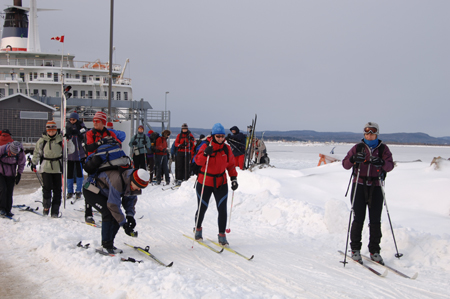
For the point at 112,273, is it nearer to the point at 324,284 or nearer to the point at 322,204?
the point at 324,284

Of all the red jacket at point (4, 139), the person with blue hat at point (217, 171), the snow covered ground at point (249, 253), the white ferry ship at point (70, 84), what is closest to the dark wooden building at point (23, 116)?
the white ferry ship at point (70, 84)

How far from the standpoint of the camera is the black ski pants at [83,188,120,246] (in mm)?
4410

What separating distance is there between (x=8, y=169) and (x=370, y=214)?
263 inches

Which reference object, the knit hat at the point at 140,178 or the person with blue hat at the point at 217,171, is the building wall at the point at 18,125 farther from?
the knit hat at the point at 140,178

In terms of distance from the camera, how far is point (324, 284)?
4000mm

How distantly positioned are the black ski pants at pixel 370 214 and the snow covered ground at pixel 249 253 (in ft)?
1.09

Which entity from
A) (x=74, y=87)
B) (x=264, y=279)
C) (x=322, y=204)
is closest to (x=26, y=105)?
(x=74, y=87)

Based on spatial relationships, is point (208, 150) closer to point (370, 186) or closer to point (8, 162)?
point (370, 186)

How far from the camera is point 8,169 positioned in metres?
6.77

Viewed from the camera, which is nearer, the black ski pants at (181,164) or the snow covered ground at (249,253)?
the snow covered ground at (249,253)

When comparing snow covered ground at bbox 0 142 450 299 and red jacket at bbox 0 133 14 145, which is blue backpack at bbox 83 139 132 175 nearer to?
snow covered ground at bbox 0 142 450 299

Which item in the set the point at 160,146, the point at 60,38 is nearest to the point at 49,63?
the point at 60,38

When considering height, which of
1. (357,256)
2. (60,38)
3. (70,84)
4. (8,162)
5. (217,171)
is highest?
(60,38)

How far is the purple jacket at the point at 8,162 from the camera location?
666cm
